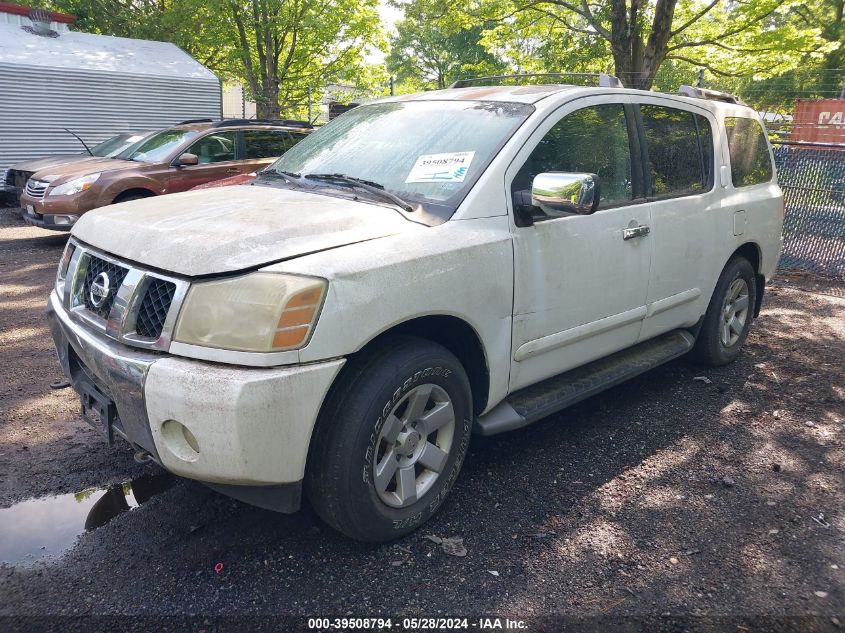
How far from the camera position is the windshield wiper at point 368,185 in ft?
10.0

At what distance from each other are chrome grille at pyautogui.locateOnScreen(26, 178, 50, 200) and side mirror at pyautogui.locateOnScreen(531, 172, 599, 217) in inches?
316

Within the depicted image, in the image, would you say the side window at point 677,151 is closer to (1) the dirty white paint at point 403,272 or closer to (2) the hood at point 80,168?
(1) the dirty white paint at point 403,272

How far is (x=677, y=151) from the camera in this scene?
4.24 metres

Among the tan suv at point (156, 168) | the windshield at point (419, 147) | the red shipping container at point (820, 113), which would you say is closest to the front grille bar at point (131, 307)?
the windshield at point (419, 147)

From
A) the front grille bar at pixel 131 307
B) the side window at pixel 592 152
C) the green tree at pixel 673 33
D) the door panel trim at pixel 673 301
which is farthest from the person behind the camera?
the green tree at pixel 673 33

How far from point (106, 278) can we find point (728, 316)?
4087 millimetres

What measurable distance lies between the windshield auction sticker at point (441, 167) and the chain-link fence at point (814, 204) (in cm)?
685

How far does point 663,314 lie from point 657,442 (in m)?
0.77

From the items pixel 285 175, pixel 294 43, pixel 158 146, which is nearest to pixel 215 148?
pixel 158 146

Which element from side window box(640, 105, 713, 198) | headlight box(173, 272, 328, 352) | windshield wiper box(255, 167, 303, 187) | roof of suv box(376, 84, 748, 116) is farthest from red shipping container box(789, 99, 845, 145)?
headlight box(173, 272, 328, 352)

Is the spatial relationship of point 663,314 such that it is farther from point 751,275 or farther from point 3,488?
point 3,488

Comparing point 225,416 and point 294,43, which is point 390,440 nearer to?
point 225,416

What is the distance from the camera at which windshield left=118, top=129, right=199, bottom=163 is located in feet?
31.1

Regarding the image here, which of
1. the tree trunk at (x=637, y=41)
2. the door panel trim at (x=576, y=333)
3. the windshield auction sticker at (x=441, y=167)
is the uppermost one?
the tree trunk at (x=637, y=41)
